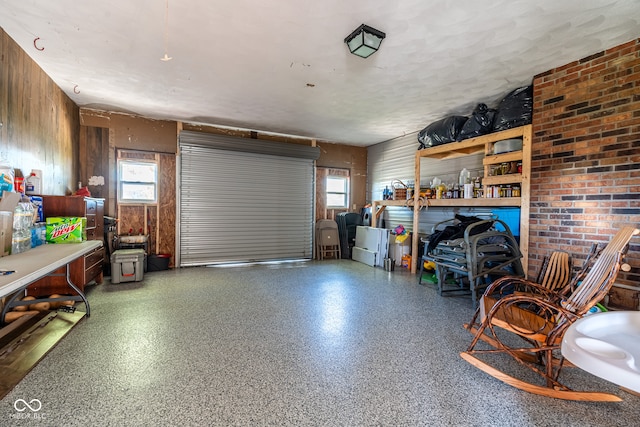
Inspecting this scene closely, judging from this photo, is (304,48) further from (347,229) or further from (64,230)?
(347,229)

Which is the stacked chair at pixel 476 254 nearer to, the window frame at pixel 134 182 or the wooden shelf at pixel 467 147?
the wooden shelf at pixel 467 147

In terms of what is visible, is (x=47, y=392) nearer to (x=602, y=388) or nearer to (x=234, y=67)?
(x=234, y=67)

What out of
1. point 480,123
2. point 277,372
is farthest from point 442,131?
point 277,372

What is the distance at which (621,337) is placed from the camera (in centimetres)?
101

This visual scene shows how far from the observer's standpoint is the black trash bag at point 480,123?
4219mm

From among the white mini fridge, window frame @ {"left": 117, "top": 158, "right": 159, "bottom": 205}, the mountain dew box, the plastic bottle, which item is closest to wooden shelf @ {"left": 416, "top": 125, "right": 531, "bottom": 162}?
the white mini fridge

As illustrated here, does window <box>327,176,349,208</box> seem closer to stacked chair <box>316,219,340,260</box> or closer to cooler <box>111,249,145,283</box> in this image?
stacked chair <box>316,219,340,260</box>

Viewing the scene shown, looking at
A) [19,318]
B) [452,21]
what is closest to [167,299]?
[19,318]

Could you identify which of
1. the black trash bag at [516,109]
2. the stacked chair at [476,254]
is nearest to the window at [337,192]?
the stacked chair at [476,254]

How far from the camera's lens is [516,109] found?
3.79 meters

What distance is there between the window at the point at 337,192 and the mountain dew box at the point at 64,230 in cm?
513

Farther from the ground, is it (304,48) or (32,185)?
(304,48)

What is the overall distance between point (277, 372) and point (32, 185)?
11.6 ft

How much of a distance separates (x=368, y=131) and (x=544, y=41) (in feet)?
11.7
